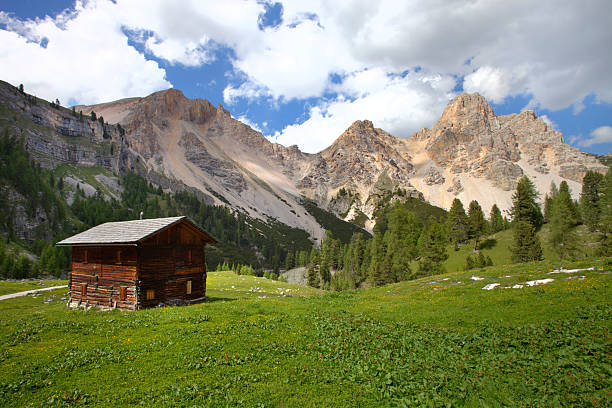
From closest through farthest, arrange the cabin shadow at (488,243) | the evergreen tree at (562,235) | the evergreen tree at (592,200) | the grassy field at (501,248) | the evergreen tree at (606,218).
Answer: the evergreen tree at (606,218)
the evergreen tree at (562,235)
the grassy field at (501,248)
the evergreen tree at (592,200)
the cabin shadow at (488,243)

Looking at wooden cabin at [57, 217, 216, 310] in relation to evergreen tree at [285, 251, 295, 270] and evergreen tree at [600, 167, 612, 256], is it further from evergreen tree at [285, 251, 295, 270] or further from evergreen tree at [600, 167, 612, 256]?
evergreen tree at [285, 251, 295, 270]

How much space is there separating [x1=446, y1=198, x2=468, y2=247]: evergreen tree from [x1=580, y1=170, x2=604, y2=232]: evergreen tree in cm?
2561

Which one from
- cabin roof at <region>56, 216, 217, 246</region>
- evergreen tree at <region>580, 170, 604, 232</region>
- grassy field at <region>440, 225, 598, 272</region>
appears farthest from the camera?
evergreen tree at <region>580, 170, 604, 232</region>

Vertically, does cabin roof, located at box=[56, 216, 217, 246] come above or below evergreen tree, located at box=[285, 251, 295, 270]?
above

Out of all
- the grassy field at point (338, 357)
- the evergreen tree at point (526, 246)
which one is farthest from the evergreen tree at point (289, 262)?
the grassy field at point (338, 357)

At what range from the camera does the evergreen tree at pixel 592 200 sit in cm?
6631

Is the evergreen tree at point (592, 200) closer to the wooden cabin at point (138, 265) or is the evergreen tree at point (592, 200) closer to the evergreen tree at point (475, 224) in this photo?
the evergreen tree at point (475, 224)

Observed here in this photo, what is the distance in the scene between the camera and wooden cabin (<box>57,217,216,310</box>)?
26781 mm

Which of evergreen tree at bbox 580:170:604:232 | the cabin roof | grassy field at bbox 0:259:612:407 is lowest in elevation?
grassy field at bbox 0:259:612:407

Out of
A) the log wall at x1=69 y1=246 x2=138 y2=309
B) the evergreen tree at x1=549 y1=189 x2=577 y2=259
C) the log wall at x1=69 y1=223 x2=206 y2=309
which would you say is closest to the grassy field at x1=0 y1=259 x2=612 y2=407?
the log wall at x1=69 y1=223 x2=206 y2=309

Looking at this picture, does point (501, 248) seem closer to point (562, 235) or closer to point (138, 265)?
point (562, 235)

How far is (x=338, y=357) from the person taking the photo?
1289 centimetres

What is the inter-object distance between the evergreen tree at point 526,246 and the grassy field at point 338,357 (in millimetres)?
38690

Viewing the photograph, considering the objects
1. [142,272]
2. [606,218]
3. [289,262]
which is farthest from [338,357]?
[289,262]
